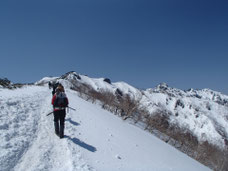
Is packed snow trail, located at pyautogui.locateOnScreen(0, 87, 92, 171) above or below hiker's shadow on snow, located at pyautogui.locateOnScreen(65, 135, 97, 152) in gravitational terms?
below

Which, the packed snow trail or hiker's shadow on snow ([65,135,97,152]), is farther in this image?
hiker's shadow on snow ([65,135,97,152])

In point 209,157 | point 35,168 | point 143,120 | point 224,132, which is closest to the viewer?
point 35,168

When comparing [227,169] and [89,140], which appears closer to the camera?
[89,140]

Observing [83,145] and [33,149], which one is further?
[83,145]

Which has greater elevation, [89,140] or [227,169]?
[227,169]

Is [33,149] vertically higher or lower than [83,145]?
lower

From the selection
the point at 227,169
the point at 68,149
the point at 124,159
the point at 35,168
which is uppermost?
the point at 227,169

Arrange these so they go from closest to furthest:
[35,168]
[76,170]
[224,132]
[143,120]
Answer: [35,168] → [76,170] → [143,120] → [224,132]

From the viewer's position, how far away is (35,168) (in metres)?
4.39

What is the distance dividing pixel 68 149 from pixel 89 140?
1.92 meters

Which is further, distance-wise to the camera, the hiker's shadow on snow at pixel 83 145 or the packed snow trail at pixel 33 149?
the hiker's shadow on snow at pixel 83 145

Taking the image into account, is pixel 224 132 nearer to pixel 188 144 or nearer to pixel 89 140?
pixel 188 144

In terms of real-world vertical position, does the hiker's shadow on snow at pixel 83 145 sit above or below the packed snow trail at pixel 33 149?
above

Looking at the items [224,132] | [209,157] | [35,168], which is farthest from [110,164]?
[224,132]
